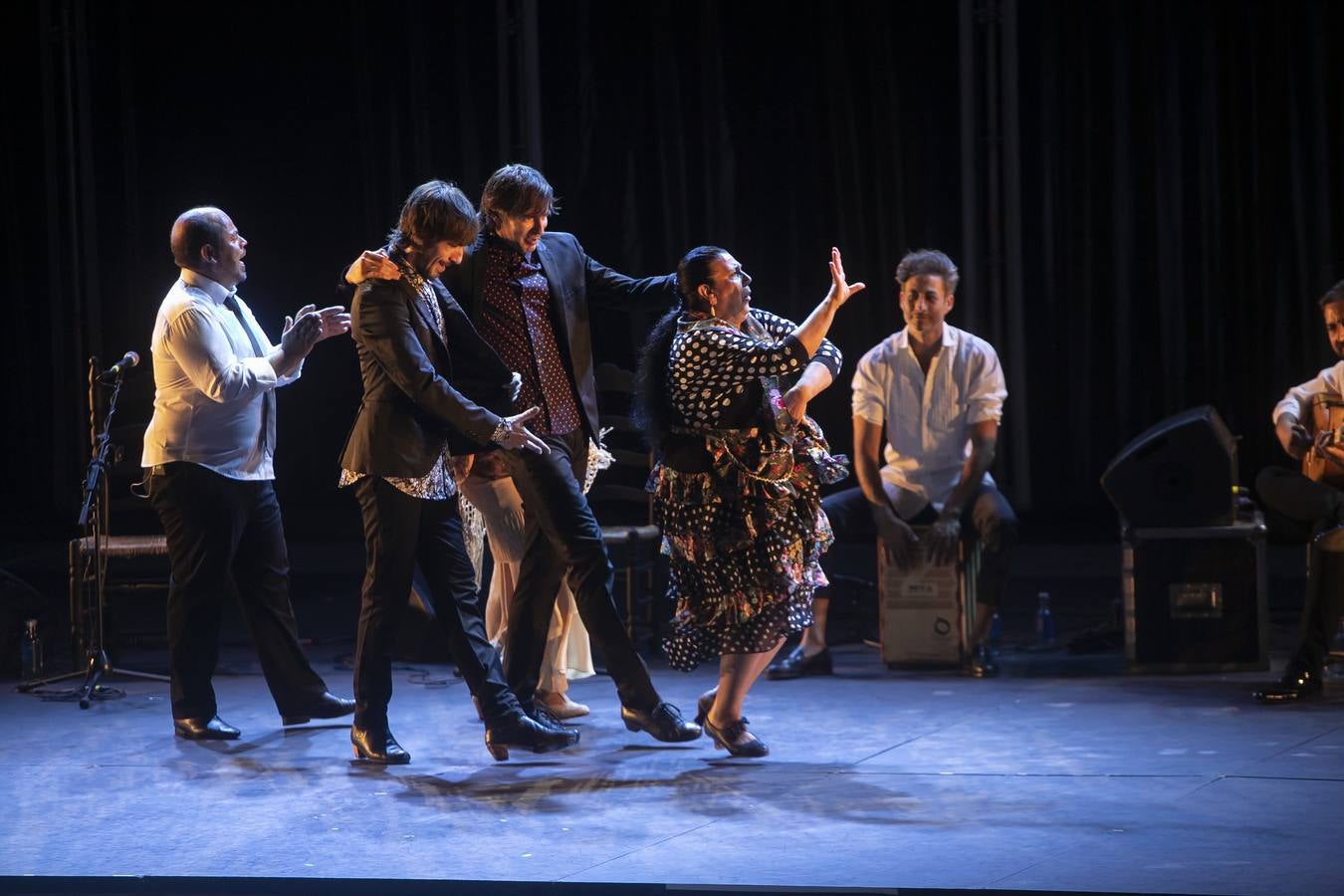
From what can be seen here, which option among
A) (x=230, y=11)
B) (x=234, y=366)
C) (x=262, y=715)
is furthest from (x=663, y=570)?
(x=230, y=11)

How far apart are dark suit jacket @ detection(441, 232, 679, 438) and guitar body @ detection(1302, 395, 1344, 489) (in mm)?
1979

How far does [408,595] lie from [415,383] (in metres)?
0.57

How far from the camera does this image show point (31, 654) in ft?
18.9

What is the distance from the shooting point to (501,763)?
4.27 meters

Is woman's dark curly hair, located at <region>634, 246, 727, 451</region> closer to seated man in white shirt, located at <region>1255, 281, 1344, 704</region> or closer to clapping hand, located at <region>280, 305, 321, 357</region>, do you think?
clapping hand, located at <region>280, 305, 321, 357</region>

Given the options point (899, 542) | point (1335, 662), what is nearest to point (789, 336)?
point (899, 542)

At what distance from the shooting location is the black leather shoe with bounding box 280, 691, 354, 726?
15.7 ft

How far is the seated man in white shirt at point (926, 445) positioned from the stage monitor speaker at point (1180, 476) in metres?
0.38

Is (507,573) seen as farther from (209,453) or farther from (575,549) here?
Answer: (209,453)

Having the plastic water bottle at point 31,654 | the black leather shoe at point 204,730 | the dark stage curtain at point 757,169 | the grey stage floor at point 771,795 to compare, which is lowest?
the grey stage floor at point 771,795

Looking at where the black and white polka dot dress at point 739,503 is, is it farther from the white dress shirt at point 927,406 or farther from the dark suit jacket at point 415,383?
the white dress shirt at point 927,406

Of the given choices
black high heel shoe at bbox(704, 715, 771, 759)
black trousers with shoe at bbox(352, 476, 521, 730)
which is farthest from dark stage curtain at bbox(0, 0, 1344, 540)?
black high heel shoe at bbox(704, 715, 771, 759)

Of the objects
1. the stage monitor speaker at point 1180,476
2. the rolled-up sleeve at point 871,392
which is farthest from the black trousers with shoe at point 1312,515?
the rolled-up sleeve at point 871,392

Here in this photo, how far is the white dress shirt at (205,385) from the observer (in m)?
4.57
